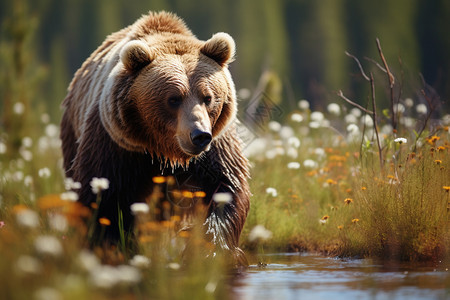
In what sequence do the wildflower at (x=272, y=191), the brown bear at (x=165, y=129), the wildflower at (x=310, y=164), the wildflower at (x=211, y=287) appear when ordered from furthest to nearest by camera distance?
1. the wildflower at (x=310, y=164)
2. the wildflower at (x=272, y=191)
3. the brown bear at (x=165, y=129)
4. the wildflower at (x=211, y=287)

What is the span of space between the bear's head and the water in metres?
1.14

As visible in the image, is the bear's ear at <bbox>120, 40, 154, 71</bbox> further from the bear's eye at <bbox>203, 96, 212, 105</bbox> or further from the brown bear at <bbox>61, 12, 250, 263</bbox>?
the bear's eye at <bbox>203, 96, 212, 105</bbox>

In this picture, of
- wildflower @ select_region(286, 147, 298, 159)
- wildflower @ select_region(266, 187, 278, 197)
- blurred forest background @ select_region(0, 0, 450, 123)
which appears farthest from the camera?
blurred forest background @ select_region(0, 0, 450, 123)

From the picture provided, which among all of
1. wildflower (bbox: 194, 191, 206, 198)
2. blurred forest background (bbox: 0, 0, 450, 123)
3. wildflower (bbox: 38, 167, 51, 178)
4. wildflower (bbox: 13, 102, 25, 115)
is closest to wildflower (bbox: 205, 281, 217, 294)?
wildflower (bbox: 194, 191, 206, 198)

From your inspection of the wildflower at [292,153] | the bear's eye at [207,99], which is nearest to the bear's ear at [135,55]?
the bear's eye at [207,99]

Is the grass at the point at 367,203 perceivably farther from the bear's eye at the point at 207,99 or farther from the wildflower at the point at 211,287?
the wildflower at the point at 211,287

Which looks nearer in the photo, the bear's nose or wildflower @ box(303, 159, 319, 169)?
the bear's nose

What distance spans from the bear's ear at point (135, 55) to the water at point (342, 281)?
1.93m

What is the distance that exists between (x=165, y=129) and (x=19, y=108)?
721 centimetres

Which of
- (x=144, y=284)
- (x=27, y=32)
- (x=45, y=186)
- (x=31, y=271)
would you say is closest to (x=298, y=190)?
(x=45, y=186)

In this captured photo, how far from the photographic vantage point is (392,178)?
5941 mm

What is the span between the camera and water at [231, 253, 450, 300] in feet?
13.3

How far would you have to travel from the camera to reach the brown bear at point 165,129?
5.57 meters

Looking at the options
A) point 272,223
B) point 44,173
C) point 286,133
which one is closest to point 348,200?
point 272,223
